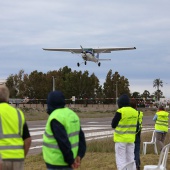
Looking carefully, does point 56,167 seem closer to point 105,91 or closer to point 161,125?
point 161,125

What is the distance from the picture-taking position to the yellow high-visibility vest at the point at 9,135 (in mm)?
5758

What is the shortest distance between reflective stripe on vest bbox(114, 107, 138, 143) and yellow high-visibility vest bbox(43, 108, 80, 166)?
3717 mm

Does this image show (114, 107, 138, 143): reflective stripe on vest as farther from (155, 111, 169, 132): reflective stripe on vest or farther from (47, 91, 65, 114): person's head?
(155, 111, 169, 132): reflective stripe on vest

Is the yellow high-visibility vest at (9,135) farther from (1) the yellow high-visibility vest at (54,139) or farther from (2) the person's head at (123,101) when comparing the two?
(2) the person's head at (123,101)

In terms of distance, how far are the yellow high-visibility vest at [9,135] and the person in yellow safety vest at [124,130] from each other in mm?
3650

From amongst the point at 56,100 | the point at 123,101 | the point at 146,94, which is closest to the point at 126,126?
the point at 123,101

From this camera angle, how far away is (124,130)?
9.35m

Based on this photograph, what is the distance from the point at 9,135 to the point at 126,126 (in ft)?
13.0

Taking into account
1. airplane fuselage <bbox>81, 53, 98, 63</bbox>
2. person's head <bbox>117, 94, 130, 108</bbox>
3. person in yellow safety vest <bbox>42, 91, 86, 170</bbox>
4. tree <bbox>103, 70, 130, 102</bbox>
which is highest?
airplane fuselage <bbox>81, 53, 98, 63</bbox>

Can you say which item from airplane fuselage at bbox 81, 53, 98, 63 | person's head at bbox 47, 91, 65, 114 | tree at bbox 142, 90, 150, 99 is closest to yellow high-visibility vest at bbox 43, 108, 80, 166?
person's head at bbox 47, 91, 65, 114

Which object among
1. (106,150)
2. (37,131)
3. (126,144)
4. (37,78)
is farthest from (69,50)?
(126,144)

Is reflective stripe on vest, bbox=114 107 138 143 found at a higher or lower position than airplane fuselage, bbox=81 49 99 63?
lower

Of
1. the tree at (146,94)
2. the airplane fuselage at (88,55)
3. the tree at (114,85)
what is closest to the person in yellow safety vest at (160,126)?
the airplane fuselage at (88,55)

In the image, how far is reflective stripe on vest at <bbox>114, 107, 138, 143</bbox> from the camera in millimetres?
9250
